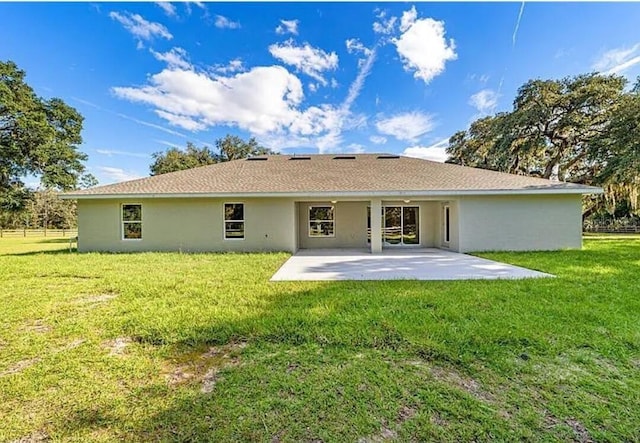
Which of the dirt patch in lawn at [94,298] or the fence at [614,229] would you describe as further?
the fence at [614,229]

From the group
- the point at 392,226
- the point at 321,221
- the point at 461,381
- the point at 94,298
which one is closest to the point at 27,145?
the point at 321,221

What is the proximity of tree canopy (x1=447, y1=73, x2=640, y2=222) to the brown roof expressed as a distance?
5908 mm

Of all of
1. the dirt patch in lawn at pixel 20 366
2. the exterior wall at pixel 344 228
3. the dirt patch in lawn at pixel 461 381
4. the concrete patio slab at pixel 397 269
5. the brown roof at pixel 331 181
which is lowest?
the dirt patch in lawn at pixel 461 381

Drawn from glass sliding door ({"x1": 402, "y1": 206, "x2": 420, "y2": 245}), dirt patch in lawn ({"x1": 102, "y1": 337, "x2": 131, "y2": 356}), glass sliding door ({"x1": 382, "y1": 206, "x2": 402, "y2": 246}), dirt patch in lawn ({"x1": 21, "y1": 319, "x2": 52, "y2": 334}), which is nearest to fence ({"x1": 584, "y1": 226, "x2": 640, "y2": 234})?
glass sliding door ({"x1": 402, "y1": 206, "x2": 420, "y2": 245})

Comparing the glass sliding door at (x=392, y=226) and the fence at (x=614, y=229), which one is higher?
the glass sliding door at (x=392, y=226)

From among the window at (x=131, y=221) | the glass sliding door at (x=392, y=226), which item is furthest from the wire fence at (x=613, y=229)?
the window at (x=131, y=221)

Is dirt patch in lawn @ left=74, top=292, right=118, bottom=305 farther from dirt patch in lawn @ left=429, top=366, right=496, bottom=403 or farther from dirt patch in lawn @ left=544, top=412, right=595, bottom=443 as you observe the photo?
dirt patch in lawn @ left=544, top=412, right=595, bottom=443

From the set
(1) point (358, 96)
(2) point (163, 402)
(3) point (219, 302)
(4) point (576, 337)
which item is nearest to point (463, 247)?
(4) point (576, 337)

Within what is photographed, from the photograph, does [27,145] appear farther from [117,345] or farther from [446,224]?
[446,224]

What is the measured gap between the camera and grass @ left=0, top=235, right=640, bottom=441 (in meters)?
2.41

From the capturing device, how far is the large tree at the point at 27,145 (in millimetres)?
20047

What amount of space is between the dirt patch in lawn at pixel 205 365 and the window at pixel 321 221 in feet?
36.7

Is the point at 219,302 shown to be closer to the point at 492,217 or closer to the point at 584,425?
the point at 584,425

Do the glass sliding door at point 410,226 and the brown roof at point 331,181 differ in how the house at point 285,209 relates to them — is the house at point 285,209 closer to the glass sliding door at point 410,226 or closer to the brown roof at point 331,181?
the brown roof at point 331,181
